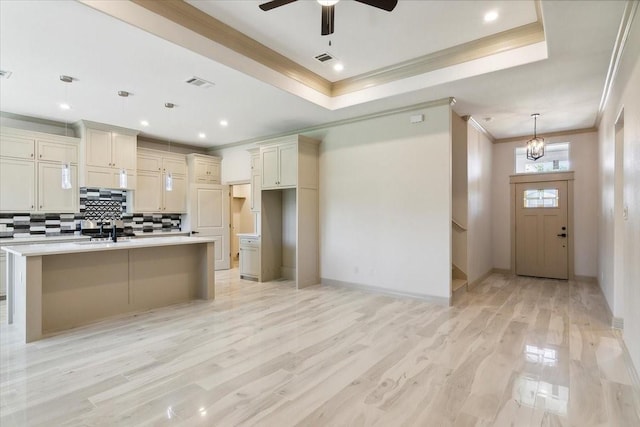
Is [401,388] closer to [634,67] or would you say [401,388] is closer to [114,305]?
[634,67]

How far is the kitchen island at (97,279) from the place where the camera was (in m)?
3.53

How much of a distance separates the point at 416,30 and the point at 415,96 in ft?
3.78

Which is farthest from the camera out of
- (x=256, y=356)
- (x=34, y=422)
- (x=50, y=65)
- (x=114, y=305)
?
(x=114, y=305)

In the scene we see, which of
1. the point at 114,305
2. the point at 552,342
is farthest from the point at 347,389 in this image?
the point at 114,305

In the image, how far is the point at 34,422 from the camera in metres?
2.11

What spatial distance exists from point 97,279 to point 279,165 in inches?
133

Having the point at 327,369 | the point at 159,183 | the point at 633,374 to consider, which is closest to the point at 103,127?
the point at 159,183

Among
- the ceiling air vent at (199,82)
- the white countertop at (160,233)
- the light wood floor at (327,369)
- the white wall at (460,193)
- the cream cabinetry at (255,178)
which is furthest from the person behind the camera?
the white countertop at (160,233)

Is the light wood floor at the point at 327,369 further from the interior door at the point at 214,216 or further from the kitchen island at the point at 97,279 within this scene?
the interior door at the point at 214,216

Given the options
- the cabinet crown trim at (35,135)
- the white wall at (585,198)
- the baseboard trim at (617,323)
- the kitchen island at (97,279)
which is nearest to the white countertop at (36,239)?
the kitchen island at (97,279)

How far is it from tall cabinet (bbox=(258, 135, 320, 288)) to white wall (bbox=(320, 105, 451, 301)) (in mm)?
228

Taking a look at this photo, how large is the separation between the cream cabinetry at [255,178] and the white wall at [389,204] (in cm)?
137

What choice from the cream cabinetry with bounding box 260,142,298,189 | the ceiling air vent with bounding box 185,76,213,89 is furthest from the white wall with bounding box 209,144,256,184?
the ceiling air vent with bounding box 185,76,213,89

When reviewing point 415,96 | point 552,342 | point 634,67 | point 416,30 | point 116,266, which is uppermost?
point 416,30
